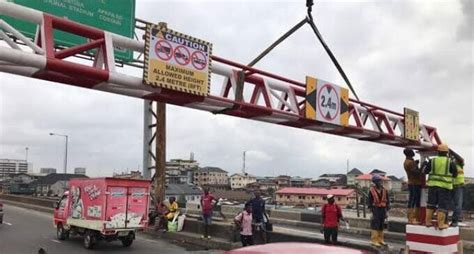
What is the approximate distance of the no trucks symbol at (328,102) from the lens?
1148 cm

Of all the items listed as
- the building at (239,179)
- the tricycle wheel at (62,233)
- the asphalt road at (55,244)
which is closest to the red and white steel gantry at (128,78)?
the asphalt road at (55,244)

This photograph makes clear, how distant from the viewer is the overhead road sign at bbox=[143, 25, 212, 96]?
7.97 m

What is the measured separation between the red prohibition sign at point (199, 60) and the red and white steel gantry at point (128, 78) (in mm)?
438

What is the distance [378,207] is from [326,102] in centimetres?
254

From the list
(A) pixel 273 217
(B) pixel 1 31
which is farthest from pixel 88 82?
(A) pixel 273 217

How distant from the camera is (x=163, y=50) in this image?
8102 millimetres

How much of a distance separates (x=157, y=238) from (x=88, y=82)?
44.6ft

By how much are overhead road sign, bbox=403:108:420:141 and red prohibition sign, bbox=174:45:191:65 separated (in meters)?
8.39

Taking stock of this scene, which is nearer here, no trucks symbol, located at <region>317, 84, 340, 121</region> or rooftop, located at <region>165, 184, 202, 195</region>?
no trucks symbol, located at <region>317, 84, 340, 121</region>

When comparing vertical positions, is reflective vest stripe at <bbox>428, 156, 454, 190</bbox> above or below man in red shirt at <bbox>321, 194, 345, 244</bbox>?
above

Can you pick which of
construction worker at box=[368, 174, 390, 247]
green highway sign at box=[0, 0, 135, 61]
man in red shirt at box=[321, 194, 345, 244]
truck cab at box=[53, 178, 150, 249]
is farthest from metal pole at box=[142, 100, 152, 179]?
construction worker at box=[368, 174, 390, 247]

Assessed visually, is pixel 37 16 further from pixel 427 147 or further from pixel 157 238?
pixel 157 238

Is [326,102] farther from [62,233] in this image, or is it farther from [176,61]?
[62,233]

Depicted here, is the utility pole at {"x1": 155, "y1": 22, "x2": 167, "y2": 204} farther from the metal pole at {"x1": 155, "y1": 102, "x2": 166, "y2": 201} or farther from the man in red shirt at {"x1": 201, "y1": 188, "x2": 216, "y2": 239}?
the man in red shirt at {"x1": 201, "y1": 188, "x2": 216, "y2": 239}
